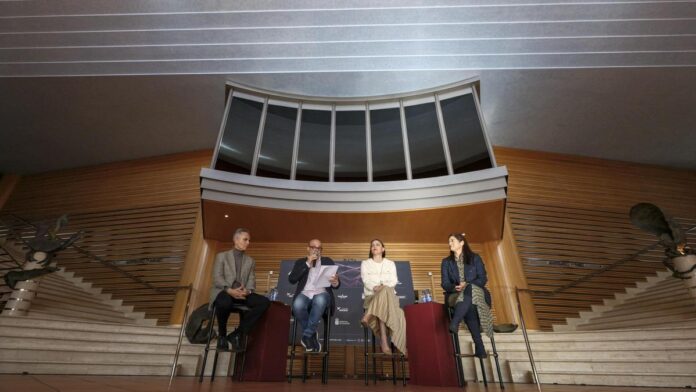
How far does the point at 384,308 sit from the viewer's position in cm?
324

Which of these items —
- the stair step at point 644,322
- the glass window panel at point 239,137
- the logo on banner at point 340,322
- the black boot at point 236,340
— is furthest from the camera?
the glass window panel at point 239,137

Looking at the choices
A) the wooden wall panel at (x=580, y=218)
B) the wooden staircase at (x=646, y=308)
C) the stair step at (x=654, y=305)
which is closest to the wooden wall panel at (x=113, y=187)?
the wooden wall panel at (x=580, y=218)

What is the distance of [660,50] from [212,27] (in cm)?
893

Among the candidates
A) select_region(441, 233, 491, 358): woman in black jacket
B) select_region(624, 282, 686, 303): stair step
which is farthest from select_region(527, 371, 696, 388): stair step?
select_region(624, 282, 686, 303): stair step

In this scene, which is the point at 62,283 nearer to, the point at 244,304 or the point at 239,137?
the point at 239,137

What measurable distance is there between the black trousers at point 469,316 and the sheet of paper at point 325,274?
4.05 ft

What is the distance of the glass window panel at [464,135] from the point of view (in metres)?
6.96

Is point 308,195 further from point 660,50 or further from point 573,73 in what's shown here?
point 660,50

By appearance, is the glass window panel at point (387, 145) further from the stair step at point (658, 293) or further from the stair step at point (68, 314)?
the stair step at point (68, 314)

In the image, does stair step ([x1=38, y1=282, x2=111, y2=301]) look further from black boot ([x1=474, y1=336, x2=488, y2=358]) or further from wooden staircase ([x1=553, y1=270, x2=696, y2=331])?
wooden staircase ([x1=553, y1=270, x2=696, y2=331])

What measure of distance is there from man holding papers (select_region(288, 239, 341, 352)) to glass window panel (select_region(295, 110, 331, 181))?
378cm

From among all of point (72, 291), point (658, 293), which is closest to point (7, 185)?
point (72, 291)

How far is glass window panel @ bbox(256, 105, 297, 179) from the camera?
723cm

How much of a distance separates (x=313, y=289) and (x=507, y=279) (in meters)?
5.62
